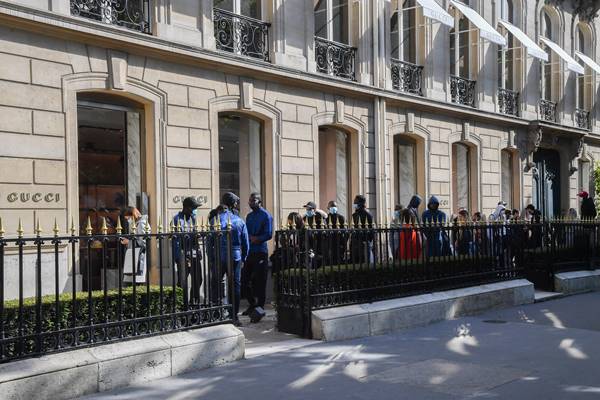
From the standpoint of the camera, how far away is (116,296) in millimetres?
7137

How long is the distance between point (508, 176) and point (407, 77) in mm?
6701

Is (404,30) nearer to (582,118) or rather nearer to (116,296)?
(582,118)

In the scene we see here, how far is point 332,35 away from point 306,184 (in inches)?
146

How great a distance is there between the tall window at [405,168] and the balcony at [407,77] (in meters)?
1.33

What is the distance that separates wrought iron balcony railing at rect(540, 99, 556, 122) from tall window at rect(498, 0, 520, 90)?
1.95 metres

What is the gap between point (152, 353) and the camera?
700 cm

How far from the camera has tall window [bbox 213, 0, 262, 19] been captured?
1396cm

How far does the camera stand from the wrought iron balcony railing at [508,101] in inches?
893

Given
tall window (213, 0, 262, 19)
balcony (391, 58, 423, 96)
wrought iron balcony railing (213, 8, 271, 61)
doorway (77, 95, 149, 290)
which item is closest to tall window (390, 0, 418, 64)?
balcony (391, 58, 423, 96)

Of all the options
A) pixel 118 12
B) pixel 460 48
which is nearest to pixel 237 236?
pixel 118 12

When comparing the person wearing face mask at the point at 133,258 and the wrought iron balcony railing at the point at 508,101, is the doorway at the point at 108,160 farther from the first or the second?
the wrought iron balcony railing at the point at 508,101

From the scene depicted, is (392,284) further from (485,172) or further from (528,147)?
(528,147)

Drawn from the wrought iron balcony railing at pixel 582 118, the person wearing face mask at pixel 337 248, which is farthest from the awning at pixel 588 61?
the person wearing face mask at pixel 337 248

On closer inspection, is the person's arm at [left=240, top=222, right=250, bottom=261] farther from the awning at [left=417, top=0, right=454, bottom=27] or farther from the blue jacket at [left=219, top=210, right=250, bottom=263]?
the awning at [left=417, top=0, right=454, bottom=27]
